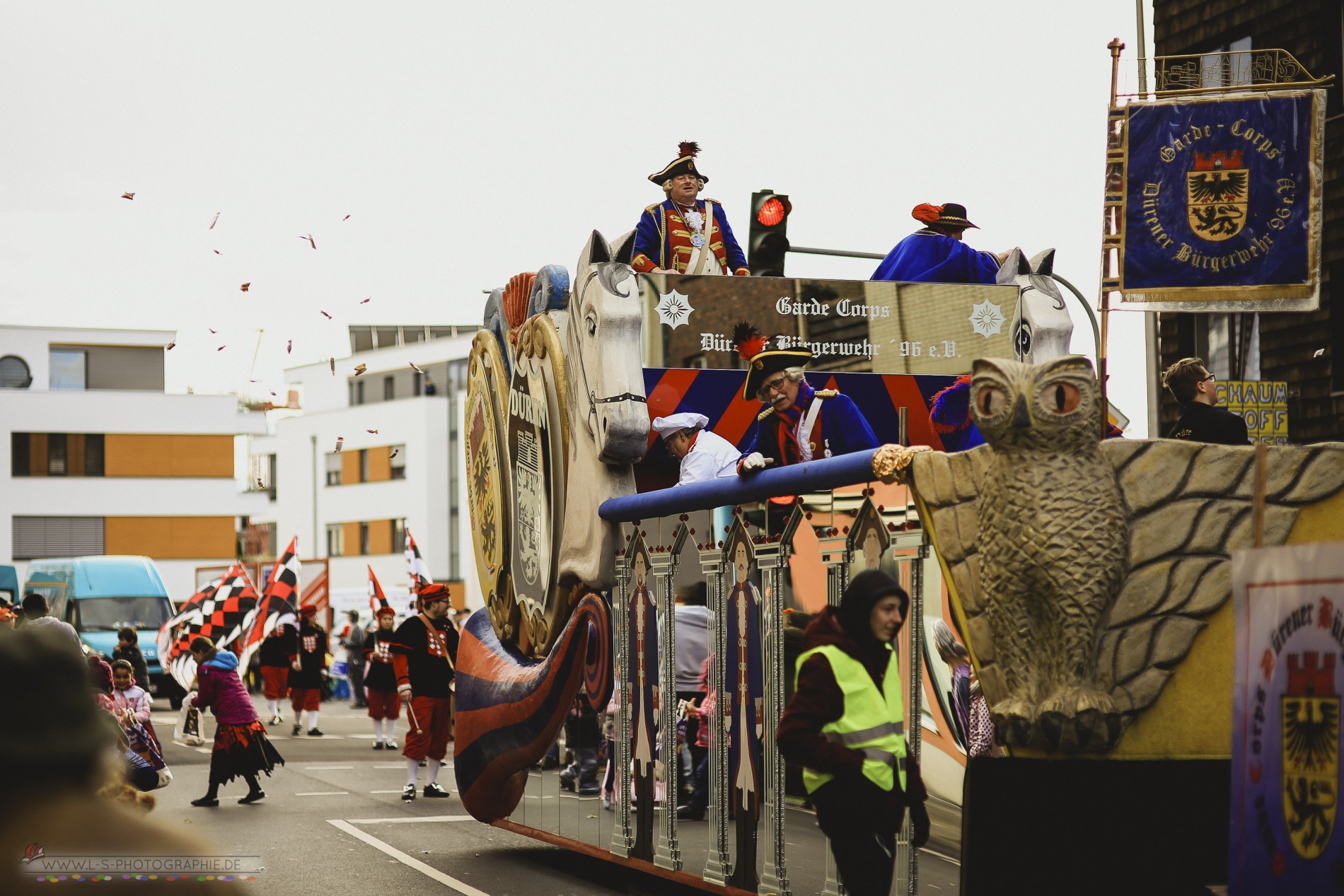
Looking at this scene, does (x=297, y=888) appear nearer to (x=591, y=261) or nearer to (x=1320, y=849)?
(x=591, y=261)

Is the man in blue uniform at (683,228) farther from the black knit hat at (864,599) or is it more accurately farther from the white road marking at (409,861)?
the black knit hat at (864,599)

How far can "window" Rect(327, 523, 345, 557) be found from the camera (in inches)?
2516

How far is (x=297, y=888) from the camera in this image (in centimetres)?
→ 959

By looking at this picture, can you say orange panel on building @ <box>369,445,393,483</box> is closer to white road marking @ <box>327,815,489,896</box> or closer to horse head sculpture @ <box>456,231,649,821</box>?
white road marking @ <box>327,815,489,896</box>

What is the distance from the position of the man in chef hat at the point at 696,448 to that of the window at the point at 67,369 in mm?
49277

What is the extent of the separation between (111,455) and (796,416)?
159 ft

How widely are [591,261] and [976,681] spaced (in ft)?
13.1

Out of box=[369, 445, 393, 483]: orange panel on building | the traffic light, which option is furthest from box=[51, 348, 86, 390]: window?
the traffic light

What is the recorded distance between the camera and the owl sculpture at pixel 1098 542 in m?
5.35

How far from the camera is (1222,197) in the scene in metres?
10.9

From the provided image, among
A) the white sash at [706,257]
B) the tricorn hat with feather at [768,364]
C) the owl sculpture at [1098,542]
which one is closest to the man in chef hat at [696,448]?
the tricorn hat with feather at [768,364]

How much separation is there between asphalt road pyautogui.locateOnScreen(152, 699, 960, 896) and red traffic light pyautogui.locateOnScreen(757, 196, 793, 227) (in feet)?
15.2

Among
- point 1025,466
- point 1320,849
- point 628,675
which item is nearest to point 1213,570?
point 1025,466

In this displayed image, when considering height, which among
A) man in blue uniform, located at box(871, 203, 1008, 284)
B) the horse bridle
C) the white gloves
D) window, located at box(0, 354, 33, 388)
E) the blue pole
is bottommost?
the blue pole
